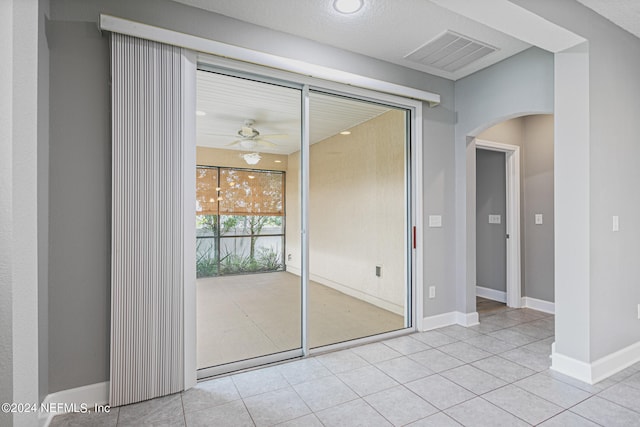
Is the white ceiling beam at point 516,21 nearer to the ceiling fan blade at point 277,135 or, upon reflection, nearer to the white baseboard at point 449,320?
the ceiling fan blade at point 277,135

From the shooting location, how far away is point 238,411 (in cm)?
200

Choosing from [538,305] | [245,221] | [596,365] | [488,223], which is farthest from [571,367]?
[245,221]

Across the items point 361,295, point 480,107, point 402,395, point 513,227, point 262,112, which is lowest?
point 402,395

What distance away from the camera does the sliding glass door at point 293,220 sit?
257 centimetres

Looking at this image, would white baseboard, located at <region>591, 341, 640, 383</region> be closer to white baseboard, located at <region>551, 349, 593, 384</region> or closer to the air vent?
white baseboard, located at <region>551, 349, 593, 384</region>

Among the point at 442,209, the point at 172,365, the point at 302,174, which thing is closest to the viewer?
the point at 172,365

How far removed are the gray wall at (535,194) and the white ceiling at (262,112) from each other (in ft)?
6.68

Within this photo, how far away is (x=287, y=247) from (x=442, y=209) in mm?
1780

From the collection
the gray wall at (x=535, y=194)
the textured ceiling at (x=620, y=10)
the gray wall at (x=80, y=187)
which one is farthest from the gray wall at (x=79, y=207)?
the gray wall at (x=535, y=194)

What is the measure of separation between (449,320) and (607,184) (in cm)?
193

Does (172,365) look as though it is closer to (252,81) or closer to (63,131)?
(63,131)

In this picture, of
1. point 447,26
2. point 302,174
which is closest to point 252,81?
point 302,174

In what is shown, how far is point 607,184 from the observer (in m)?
2.51

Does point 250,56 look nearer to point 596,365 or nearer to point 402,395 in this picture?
point 402,395
